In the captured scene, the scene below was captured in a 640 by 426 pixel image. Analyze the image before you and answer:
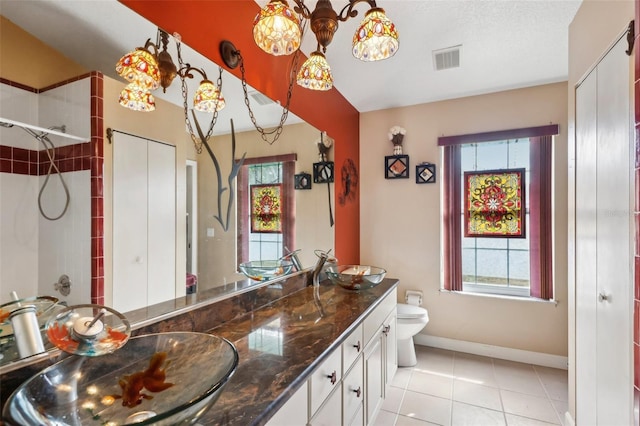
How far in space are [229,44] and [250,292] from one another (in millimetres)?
1315

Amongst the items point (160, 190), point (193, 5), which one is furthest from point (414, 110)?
point (160, 190)

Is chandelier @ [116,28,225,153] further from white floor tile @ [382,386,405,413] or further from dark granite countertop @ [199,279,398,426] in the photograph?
white floor tile @ [382,386,405,413]

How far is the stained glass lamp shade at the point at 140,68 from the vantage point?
99 cm

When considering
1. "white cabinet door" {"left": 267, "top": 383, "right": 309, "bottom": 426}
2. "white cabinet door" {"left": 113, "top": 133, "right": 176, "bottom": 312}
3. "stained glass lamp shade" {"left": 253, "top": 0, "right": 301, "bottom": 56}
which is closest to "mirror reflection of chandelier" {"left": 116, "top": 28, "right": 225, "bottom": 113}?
"white cabinet door" {"left": 113, "top": 133, "right": 176, "bottom": 312}

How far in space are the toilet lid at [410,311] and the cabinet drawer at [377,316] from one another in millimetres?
492

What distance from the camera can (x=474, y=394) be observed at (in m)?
2.27

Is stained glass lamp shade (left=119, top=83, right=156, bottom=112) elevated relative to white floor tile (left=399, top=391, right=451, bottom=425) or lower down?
elevated

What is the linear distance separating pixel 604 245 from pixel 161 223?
200 cm

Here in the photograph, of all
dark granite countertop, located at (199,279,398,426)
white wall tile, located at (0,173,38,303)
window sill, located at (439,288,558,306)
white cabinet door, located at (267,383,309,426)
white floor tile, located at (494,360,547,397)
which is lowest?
white floor tile, located at (494,360,547,397)

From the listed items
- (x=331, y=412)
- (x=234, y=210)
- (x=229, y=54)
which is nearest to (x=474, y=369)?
(x=331, y=412)

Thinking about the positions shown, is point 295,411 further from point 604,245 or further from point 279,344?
point 604,245

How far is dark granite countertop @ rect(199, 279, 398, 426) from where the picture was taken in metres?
0.77

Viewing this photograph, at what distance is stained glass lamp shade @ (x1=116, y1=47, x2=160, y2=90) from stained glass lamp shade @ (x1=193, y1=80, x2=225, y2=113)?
0.22m

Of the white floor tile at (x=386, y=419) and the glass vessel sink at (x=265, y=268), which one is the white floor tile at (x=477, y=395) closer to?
the white floor tile at (x=386, y=419)
